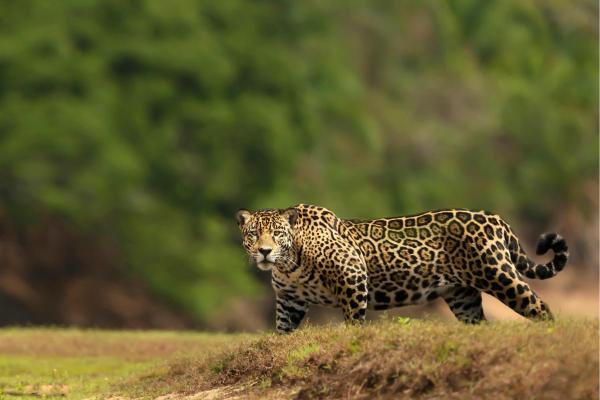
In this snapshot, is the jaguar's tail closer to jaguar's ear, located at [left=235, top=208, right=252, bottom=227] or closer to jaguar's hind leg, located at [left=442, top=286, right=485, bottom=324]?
jaguar's hind leg, located at [left=442, top=286, right=485, bottom=324]

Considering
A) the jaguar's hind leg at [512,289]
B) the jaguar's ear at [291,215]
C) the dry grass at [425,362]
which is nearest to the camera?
the dry grass at [425,362]

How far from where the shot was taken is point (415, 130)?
47.2m

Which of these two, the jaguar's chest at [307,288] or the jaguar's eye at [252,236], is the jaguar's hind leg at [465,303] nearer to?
the jaguar's chest at [307,288]

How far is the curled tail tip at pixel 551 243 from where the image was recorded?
14.5 meters

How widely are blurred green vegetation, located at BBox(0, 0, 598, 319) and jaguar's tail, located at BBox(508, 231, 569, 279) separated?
22238 millimetres

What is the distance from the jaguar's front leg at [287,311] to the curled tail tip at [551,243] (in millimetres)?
2686

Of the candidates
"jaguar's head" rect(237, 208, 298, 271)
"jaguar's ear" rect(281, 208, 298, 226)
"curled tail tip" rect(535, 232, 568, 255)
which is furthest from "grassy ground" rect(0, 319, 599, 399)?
"curled tail tip" rect(535, 232, 568, 255)

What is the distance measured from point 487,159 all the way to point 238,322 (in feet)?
46.2

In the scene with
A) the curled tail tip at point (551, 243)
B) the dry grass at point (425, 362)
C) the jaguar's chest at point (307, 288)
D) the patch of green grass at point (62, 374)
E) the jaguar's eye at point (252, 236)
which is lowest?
the dry grass at point (425, 362)

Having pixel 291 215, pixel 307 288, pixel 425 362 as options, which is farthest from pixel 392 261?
pixel 425 362

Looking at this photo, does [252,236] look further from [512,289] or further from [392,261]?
[512,289]

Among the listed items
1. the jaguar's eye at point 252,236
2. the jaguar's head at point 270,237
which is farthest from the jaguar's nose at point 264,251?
the jaguar's eye at point 252,236

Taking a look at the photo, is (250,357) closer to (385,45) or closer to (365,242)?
(365,242)

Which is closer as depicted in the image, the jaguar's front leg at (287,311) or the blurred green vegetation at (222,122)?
the jaguar's front leg at (287,311)
